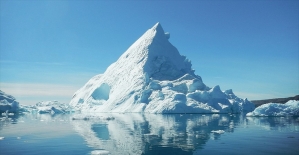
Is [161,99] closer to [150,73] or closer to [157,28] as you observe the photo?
[150,73]

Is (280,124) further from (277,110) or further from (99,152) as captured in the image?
(99,152)

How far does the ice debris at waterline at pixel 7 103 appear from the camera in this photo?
225 feet

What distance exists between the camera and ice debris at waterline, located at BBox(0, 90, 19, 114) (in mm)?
68481

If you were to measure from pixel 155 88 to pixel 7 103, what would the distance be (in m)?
41.5

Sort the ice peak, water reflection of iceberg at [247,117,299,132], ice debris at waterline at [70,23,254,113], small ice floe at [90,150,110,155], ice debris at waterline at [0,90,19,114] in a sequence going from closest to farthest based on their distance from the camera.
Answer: small ice floe at [90,150,110,155], water reflection of iceberg at [247,117,299,132], ice debris at waterline at [0,90,19,114], ice debris at waterline at [70,23,254,113], the ice peak

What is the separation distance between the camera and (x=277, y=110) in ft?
189

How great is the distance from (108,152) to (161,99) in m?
55.4

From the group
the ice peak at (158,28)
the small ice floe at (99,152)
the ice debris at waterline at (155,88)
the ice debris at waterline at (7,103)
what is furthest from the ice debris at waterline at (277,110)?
the ice debris at waterline at (7,103)

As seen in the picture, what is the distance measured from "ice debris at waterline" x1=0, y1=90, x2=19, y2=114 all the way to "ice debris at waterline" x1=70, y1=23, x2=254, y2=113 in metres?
25.5

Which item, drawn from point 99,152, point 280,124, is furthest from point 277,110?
point 99,152

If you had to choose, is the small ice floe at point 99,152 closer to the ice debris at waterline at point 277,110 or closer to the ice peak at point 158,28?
the ice debris at waterline at point 277,110

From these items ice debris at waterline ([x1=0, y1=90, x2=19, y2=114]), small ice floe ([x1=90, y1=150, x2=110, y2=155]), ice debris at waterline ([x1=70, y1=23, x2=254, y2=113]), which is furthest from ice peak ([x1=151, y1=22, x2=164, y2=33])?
small ice floe ([x1=90, y1=150, x2=110, y2=155])

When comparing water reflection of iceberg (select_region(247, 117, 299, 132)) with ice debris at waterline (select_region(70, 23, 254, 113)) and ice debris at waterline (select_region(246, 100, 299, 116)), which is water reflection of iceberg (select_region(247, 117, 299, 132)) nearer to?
ice debris at waterline (select_region(246, 100, 299, 116))

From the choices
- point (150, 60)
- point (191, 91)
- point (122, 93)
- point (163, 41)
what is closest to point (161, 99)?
point (191, 91)
